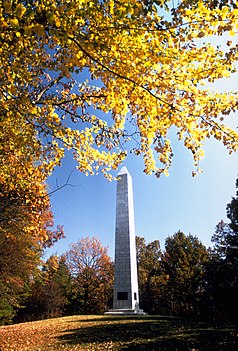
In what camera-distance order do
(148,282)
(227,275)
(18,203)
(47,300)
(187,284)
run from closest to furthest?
(18,203) → (227,275) → (187,284) → (47,300) → (148,282)

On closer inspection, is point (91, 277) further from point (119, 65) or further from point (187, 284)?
point (119, 65)

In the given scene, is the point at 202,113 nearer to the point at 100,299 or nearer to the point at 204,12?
the point at 204,12

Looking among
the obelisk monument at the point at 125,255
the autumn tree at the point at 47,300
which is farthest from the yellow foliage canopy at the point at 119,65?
the autumn tree at the point at 47,300

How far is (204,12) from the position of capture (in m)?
2.42

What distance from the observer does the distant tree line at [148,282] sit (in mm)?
18562

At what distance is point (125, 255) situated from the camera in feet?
55.5

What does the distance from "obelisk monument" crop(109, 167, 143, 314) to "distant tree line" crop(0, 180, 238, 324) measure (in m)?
5.13

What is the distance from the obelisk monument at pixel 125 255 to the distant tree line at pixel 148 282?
5125mm

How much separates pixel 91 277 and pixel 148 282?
6.77 meters

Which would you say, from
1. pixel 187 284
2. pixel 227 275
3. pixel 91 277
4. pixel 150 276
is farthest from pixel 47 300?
pixel 227 275

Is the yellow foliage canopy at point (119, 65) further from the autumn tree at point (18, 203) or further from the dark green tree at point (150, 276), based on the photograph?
the dark green tree at point (150, 276)

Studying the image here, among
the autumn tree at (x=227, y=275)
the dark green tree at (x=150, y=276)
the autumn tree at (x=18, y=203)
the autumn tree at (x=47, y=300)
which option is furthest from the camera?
the dark green tree at (x=150, y=276)

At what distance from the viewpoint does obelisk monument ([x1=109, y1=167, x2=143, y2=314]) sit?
1583 cm

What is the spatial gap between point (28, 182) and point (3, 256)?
23.6ft
